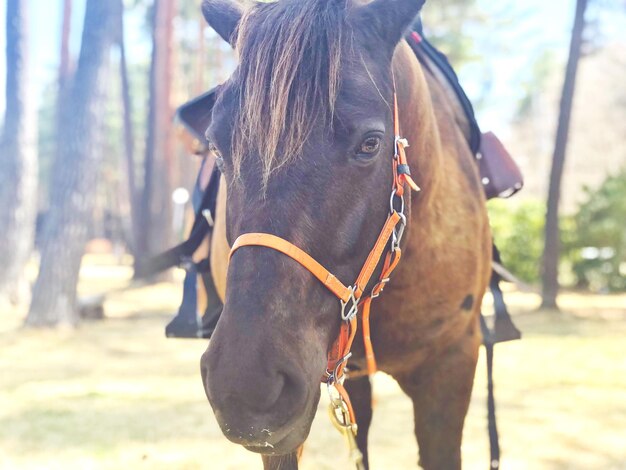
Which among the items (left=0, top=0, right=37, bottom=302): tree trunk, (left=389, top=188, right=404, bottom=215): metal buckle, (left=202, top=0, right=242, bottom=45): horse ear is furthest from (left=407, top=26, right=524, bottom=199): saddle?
(left=0, top=0, right=37, bottom=302): tree trunk

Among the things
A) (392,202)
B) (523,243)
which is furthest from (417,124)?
(523,243)

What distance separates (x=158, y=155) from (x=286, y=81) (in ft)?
46.2

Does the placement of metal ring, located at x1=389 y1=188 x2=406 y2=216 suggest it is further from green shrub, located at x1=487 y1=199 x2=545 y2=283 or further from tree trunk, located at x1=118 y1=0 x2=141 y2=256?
green shrub, located at x1=487 y1=199 x2=545 y2=283

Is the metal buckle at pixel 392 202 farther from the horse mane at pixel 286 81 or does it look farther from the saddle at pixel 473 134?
the saddle at pixel 473 134

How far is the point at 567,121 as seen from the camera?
11039 millimetres

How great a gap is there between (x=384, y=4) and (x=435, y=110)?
0.85 m

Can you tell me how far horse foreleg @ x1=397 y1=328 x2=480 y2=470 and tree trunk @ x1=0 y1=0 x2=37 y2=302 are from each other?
9.35 m

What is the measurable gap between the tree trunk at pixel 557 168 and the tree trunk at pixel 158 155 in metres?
8.53

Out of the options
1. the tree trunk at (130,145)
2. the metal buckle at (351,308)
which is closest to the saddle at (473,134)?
the metal buckle at (351,308)

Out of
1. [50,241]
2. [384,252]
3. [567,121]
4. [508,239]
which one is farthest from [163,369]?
[508,239]

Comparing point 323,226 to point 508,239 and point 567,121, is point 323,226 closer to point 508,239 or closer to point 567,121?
point 567,121

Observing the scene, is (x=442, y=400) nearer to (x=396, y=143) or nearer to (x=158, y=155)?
(x=396, y=143)

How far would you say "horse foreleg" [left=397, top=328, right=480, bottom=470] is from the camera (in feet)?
8.11

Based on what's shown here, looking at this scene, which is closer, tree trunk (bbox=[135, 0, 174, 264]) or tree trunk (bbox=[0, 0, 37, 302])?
tree trunk (bbox=[0, 0, 37, 302])
